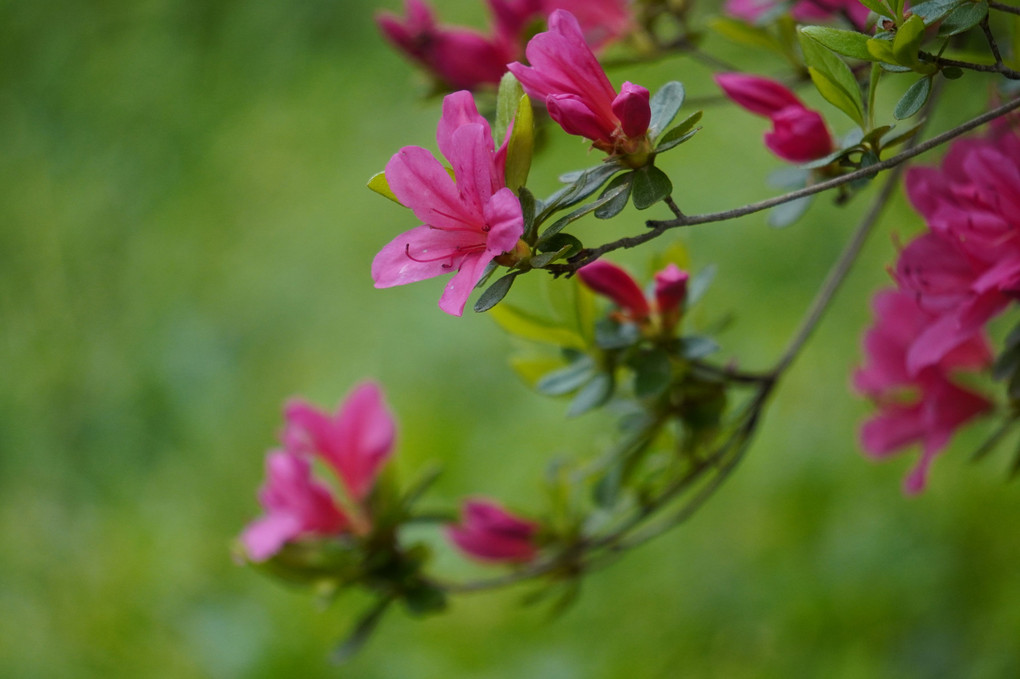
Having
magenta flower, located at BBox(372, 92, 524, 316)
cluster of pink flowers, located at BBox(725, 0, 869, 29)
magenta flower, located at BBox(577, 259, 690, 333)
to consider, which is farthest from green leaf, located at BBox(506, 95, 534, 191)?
cluster of pink flowers, located at BBox(725, 0, 869, 29)

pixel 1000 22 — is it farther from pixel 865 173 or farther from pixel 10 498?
pixel 10 498

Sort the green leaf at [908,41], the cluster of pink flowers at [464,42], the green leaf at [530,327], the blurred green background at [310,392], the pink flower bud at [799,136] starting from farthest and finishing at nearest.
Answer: the blurred green background at [310,392]
the cluster of pink flowers at [464,42]
the green leaf at [530,327]
the pink flower bud at [799,136]
the green leaf at [908,41]

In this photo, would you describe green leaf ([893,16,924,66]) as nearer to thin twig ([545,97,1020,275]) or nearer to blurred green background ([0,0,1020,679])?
thin twig ([545,97,1020,275])

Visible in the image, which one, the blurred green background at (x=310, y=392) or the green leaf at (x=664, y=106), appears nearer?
the green leaf at (x=664, y=106)

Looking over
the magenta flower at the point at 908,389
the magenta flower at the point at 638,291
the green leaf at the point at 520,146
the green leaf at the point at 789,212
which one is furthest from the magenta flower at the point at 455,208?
the magenta flower at the point at 908,389

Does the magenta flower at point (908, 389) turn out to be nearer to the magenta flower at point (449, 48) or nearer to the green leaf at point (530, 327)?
the green leaf at point (530, 327)

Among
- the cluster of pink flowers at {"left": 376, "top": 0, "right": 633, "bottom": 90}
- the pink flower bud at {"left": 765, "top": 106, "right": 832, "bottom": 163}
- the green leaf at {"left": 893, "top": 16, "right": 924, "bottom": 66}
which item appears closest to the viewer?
the green leaf at {"left": 893, "top": 16, "right": 924, "bottom": 66}
